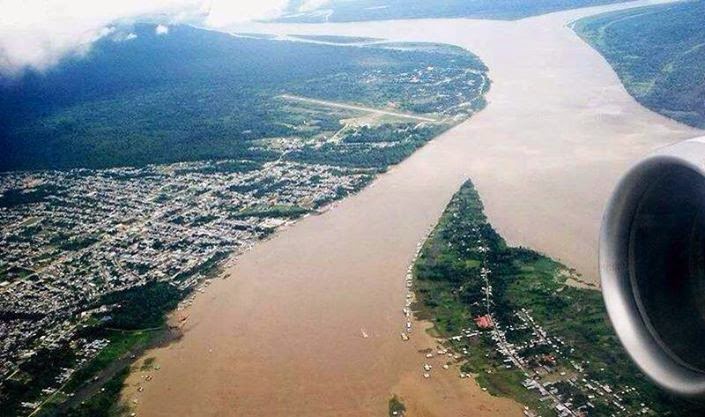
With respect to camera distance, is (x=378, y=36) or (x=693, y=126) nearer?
(x=693, y=126)

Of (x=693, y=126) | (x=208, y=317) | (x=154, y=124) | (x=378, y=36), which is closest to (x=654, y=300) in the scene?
(x=208, y=317)

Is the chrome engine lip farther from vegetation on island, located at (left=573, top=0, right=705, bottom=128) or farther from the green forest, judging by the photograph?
vegetation on island, located at (left=573, top=0, right=705, bottom=128)

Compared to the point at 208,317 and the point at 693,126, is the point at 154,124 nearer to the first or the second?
the point at 208,317

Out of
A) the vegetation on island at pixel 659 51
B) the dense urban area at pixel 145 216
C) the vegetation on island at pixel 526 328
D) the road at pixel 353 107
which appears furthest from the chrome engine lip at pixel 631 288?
the road at pixel 353 107

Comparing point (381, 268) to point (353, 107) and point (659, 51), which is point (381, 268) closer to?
point (353, 107)

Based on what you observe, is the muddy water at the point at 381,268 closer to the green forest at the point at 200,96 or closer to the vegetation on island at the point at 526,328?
the vegetation on island at the point at 526,328

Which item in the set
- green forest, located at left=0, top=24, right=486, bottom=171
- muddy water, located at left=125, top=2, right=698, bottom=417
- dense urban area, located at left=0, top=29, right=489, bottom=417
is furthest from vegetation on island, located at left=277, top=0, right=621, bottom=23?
muddy water, located at left=125, top=2, right=698, bottom=417

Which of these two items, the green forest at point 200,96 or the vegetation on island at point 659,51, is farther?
the green forest at point 200,96
